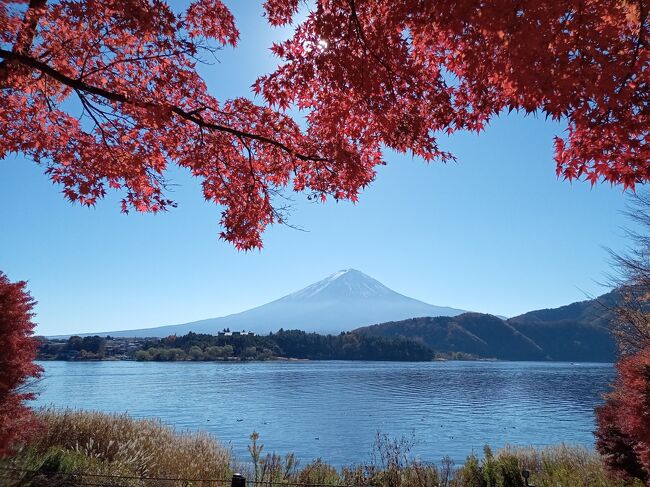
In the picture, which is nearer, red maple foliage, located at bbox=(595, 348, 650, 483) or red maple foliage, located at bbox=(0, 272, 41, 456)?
red maple foliage, located at bbox=(595, 348, 650, 483)

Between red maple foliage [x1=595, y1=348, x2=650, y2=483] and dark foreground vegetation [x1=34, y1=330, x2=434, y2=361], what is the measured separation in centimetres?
14535

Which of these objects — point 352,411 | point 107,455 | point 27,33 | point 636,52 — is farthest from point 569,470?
point 352,411

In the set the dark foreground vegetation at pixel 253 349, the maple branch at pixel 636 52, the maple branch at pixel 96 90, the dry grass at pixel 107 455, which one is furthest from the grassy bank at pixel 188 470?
the dark foreground vegetation at pixel 253 349

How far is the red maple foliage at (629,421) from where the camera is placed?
8375mm

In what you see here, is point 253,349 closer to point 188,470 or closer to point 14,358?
point 188,470

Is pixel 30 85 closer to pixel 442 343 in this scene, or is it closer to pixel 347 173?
pixel 347 173

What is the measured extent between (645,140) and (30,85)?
8.73m

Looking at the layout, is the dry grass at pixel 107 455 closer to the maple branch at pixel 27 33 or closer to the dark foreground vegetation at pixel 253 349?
the maple branch at pixel 27 33

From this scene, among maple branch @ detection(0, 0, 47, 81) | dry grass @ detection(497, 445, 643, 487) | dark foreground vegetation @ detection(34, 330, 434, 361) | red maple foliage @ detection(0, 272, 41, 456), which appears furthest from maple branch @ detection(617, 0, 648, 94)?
dark foreground vegetation @ detection(34, 330, 434, 361)

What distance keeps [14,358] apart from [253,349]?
14651cm

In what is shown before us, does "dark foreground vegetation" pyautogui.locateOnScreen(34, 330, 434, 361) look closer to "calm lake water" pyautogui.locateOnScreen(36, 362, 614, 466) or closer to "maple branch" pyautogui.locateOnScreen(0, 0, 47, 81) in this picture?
"calm lake water" pyautogui.locateOnScreen(36, 362, 614, 466)

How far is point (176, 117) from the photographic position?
7.72 meters

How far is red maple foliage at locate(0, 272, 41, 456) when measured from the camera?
352 inches

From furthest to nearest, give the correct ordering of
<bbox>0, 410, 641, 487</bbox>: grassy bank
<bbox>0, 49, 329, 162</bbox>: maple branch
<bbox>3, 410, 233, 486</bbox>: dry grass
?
<bbox>3, 410, 233, 486</bbox>: dry grass, <bbox>0, 410, 641, 487</bbox>: grassy bank, <bbox>0, 49, 329, 162</bbox>: maple branch
